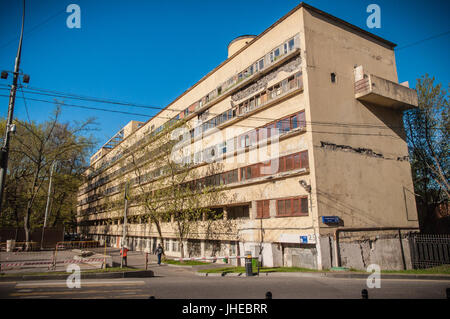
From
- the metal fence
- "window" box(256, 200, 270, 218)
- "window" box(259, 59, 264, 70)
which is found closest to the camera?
the metal fence

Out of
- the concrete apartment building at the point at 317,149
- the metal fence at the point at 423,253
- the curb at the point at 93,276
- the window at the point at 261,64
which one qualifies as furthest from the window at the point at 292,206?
the window at the point at 261,64

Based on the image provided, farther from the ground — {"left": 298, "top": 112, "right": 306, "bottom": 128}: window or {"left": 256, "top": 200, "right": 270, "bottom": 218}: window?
{"left": 298, "top": 112, "right": 306, "bottom": 128}: window

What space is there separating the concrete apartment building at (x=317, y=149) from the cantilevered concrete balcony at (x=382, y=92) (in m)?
0.08

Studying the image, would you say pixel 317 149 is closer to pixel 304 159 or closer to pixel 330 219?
pixel 304 159

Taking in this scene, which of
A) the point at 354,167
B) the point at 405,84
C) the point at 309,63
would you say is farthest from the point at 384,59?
the point at 354,167

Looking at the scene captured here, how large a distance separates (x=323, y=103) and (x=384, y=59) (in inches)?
361

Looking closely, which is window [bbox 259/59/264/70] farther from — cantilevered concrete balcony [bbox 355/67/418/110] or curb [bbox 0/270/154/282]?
curb [bbox 0/270/154/282]

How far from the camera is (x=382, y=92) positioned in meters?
21.0

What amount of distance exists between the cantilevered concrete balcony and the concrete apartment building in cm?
8

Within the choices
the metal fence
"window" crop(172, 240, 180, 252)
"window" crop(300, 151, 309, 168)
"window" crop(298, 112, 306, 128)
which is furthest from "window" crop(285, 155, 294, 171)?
"window" crop(172, 240, 180, 252)

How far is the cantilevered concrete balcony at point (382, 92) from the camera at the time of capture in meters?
20.7

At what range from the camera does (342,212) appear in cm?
1845

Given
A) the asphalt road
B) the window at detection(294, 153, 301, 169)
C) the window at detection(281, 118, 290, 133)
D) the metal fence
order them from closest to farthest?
the asphalt road
the window at detection(294, 153, 301, 169)
the metal fence
the window at detection(281, 118, 290, 133)

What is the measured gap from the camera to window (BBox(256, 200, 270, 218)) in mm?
20938
